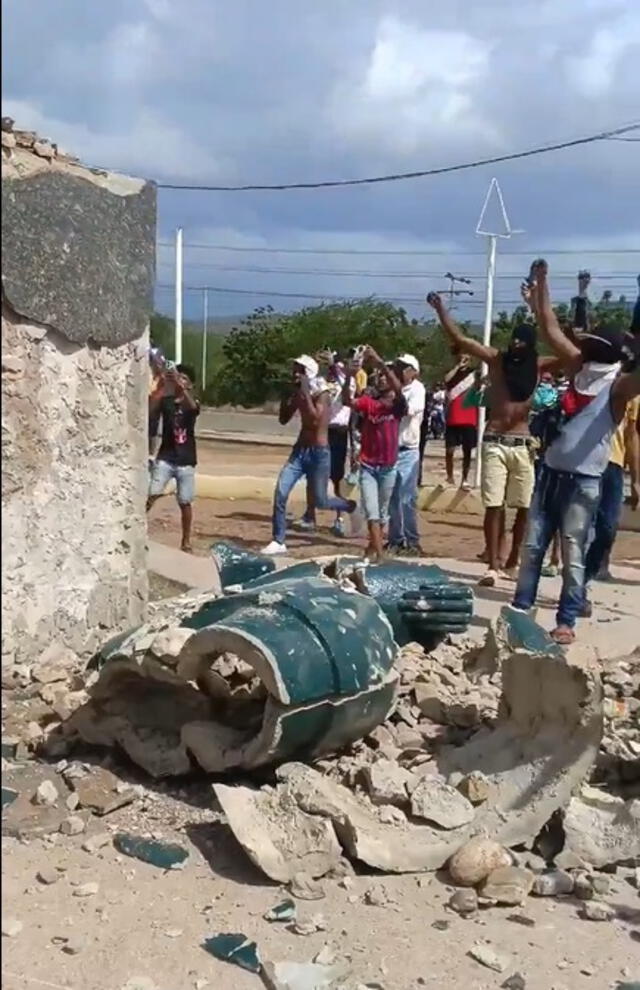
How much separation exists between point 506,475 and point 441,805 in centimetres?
440

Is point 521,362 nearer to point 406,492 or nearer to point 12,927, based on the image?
point 406,492

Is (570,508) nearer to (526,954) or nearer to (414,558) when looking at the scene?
(526,954)

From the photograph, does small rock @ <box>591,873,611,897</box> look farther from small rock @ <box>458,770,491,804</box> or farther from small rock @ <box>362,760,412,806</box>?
small rock @ <box>362,760,412,806</box>

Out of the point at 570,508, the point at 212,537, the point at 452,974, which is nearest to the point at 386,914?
the point at 452,974

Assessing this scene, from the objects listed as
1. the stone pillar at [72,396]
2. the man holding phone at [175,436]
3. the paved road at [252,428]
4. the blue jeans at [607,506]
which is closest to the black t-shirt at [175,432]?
the man holding phone at [175,436]

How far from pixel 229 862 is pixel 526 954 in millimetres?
997

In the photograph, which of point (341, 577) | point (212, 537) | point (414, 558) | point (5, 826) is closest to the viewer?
point (5, 826)

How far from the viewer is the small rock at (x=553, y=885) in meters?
3.62

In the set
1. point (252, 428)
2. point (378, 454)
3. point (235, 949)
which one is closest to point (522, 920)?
point (235, 949)

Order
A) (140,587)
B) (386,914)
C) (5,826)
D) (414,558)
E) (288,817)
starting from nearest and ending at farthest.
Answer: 1. (386,914)
2. (288,817)
3. (5,826)
4. (140,587)
5. (414,558)

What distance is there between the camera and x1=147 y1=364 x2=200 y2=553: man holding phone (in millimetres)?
9539

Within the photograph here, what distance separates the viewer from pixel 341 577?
Answer: 5.13 metres

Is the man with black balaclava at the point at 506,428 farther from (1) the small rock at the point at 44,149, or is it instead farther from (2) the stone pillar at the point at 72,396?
(1) the small rock at the point at 44,149

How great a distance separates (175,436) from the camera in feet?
31.3
